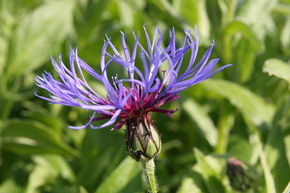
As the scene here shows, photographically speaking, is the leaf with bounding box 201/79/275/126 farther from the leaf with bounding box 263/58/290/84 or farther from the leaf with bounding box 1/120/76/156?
the leaf with bounding box 1/120/76/156

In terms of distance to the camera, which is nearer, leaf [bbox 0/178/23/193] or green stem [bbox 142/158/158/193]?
green stem [bbox 142/158/158/193]

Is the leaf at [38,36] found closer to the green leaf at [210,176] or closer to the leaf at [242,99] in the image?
the leaf at [242,99]

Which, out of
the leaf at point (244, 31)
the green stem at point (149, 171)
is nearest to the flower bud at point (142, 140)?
the green stem at point (149, 171)

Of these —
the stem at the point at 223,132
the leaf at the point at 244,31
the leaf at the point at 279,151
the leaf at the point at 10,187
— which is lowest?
the stem at the point at 223,132

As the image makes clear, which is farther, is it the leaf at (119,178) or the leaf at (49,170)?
the leaf at (49,170)

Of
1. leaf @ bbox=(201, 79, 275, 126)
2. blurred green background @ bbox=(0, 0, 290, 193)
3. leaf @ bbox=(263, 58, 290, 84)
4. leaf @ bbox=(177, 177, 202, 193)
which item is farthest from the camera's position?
leaf @ bbox=(201, 79, 275, 126)

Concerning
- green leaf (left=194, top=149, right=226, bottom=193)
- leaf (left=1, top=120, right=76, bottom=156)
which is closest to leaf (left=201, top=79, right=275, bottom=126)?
green leaf (left=194, top=149, right=226, bottom=193)

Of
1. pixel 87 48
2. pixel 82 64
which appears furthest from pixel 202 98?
pixel 82 64

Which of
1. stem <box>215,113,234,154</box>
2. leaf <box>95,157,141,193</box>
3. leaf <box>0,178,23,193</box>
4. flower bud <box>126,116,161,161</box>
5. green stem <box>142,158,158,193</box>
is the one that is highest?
flower bud <box>126,116,161,161</box>
